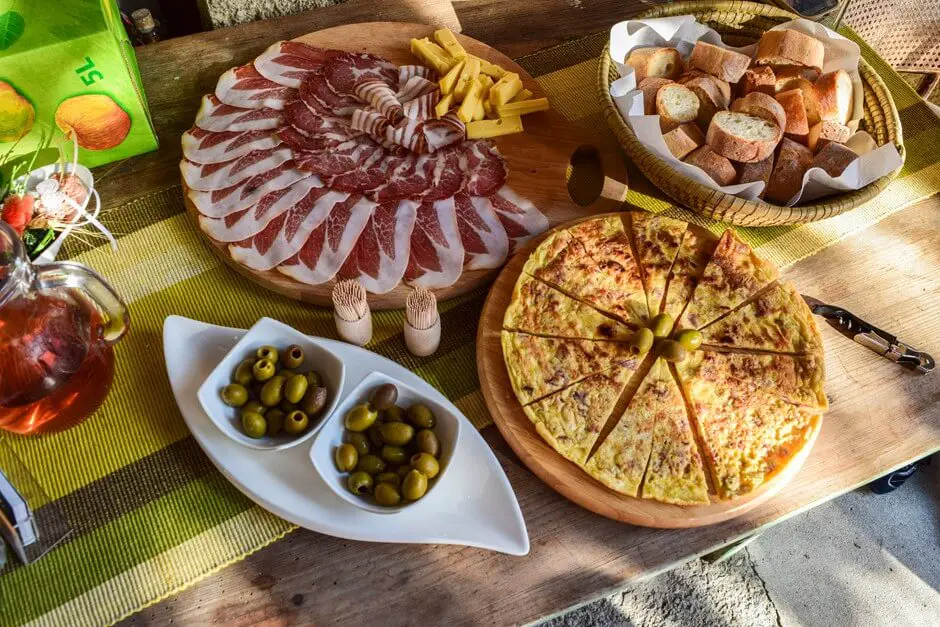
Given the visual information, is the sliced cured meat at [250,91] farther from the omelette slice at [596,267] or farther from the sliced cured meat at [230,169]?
the omelette slice at [596,267]

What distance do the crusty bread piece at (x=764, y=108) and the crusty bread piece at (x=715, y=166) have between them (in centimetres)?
18

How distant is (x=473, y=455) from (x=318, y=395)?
16.0 inches

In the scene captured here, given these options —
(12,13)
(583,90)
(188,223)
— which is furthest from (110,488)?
(583,90)

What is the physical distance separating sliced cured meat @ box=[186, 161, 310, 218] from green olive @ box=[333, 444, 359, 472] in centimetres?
91

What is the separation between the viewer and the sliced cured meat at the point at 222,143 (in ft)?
7.39

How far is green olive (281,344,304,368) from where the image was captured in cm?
171

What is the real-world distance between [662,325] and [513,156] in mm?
802

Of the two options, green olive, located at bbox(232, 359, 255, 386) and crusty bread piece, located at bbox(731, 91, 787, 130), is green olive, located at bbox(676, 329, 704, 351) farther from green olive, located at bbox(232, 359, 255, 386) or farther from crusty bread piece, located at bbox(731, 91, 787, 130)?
green olive, located at bbox(232, 359, 255, 386)

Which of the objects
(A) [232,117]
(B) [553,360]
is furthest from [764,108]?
(A) [232,117]

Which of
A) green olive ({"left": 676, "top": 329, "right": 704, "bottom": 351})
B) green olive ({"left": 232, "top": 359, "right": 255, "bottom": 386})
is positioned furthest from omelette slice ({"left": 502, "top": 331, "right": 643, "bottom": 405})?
green olive ({"left": 232, "top": 359, "right": 255, "bottom": 386})

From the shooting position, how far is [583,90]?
2.64 metres

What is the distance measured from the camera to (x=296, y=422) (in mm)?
1613

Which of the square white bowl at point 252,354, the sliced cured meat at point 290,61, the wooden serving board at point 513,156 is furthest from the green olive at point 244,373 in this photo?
the sliced cured meat at point 290,61

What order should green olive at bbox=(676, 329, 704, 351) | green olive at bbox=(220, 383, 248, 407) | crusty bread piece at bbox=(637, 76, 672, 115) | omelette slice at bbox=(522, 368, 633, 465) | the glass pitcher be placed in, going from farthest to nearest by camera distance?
crusty bread piece at bbox=(637, 76, 672, 115), green olive at bbox=(676, 329, 704, 351), omelette slice at bbox=(522, 368, 633, 465), green olive at bbox=(220, 383, 248, 407), the glass pitcher
